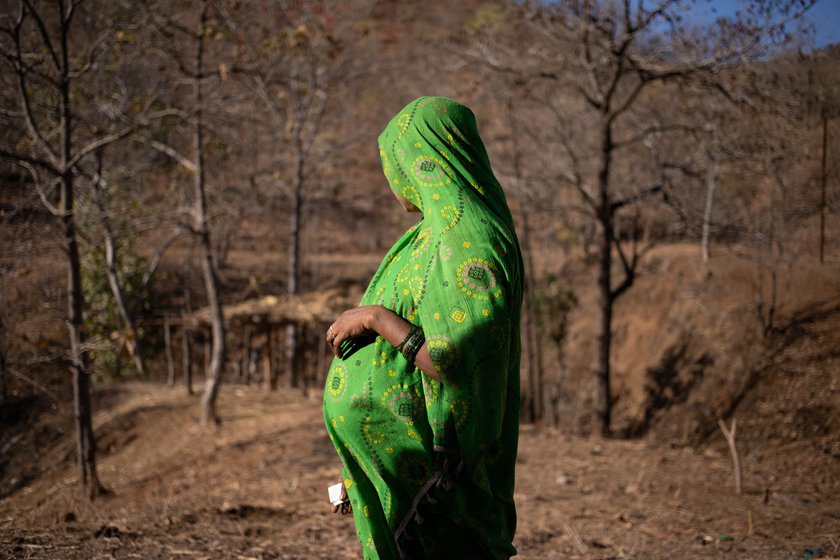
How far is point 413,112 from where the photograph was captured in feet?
6.52

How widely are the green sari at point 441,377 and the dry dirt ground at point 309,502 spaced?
2.00 metres

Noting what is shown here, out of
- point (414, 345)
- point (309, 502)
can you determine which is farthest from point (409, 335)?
point (309, 502)

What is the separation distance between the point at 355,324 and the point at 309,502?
3.71 metres

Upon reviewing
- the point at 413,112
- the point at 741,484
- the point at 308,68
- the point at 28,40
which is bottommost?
the point at 741,484

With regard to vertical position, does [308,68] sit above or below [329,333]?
above

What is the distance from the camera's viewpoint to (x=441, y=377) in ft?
5.77

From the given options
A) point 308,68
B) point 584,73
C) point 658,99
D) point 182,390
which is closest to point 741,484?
point 584,73

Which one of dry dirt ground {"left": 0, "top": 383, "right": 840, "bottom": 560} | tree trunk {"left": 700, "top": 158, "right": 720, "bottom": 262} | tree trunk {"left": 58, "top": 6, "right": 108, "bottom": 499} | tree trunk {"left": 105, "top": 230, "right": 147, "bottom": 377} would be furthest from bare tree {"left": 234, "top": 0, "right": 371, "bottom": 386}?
tree trunk {"left": 700, "top": 158, "right": 720, "bottom": 262}

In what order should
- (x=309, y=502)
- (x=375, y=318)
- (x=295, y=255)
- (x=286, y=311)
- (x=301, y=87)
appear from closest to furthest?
1. (x=375, y=318)
2. (x=309, y=502)
3. (x=286, y=311)
4. (x=301, y=87)
5. (x=295, y=255)

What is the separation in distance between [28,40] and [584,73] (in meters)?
6.67

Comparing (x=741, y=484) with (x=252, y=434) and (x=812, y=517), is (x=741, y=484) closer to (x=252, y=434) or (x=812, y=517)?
(x=812, y=517)

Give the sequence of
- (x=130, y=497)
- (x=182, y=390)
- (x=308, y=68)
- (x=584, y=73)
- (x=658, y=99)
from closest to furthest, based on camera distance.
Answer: (x=130, y=497) < (x=584, y=73) < (x=658, y=99) < (x=182, y=390) < (x=308, y=68)

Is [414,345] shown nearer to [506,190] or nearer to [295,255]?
[506,190]

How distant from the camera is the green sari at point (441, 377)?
1.75 metres
